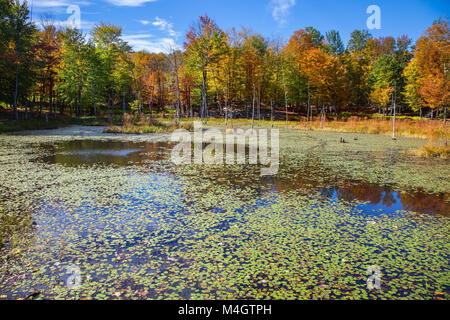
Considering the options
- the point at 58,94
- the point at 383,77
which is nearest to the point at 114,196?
the point at 58,94

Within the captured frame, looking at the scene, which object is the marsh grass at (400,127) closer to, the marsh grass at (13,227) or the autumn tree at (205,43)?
the autumn tree at (205,43)

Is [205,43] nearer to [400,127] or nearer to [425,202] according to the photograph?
[400,127]

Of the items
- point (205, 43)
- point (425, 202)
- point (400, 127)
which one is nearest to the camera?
point (425, 202)

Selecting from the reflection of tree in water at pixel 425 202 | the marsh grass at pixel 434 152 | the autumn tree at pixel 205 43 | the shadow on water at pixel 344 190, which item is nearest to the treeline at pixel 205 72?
the autumn tree at pixel 205 43

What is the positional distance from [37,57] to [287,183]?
28768 millimetres

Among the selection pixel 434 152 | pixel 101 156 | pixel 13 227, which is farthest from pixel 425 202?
pixel 101 156

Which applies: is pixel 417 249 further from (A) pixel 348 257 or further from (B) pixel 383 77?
(B) pixel 383 77

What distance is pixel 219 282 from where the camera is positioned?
9.56 feet

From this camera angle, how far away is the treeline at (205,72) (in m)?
23.4

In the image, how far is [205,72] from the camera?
32125 millimetres

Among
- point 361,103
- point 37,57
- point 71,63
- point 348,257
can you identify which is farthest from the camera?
point 361,103

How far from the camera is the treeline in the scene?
23359mm
